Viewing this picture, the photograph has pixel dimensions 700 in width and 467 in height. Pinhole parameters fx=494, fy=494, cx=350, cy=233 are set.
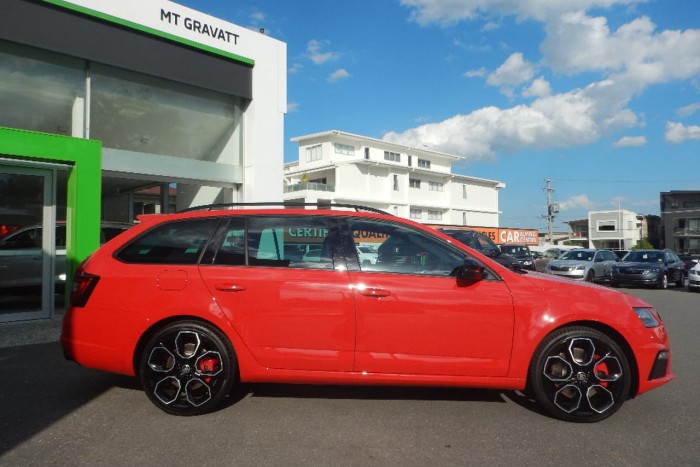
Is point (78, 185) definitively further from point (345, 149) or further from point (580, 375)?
point (345, 149)

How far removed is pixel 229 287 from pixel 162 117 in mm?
7574

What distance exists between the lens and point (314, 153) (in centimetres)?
4506

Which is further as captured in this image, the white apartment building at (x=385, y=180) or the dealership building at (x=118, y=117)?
the white apartment building at (x=385, y=180)

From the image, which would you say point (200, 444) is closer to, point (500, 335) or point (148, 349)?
point (148, 349)

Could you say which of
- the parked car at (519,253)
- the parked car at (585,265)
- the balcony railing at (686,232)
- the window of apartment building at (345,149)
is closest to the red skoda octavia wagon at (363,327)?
the parked car at (585,265)

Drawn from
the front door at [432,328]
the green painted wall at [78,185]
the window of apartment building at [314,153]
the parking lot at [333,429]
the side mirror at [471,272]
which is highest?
the window of apartment building at [314,153]

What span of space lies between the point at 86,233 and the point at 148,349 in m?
4.88

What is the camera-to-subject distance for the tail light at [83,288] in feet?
12.8

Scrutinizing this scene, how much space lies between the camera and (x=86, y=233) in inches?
308

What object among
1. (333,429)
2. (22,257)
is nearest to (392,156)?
(22,257)

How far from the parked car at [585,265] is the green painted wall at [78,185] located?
15.1 metres

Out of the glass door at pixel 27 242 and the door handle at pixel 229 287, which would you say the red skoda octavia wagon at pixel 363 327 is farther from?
the glass door at pixel 27 242

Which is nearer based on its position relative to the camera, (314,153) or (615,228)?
(314,153)

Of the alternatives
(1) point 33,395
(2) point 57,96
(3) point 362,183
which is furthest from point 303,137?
(1) point 33,395
